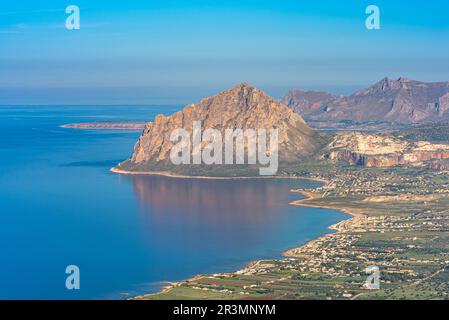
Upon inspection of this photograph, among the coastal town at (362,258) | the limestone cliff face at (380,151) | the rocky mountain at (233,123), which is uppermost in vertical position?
the rocky mountain at (233,123)

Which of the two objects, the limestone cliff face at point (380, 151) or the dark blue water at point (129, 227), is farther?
the limestone cliff face at point (380, 151)

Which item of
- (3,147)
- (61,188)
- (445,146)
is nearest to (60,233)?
(61,188)

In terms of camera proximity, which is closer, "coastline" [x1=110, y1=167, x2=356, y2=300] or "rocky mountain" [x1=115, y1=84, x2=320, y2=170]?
"coastline" [x1=110, y1=167, x2=356, y2=300]

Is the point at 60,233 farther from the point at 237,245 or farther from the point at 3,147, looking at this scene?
the point at 3,147
